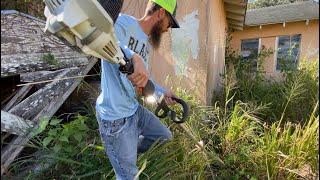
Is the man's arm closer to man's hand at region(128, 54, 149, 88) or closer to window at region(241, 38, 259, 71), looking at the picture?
man's hand at region(128, 54, 149, 88)

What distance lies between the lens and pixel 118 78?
2158mm

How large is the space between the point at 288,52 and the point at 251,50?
0.37m

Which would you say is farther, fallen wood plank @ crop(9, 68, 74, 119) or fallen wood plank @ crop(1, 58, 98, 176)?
fallen wood plank @ crop(9, 68, 74, 119)

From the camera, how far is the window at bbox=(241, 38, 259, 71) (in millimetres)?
3564

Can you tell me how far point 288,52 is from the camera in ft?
11.2

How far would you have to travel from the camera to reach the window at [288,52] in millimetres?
3408

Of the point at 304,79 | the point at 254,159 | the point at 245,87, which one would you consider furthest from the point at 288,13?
the point at 254,159

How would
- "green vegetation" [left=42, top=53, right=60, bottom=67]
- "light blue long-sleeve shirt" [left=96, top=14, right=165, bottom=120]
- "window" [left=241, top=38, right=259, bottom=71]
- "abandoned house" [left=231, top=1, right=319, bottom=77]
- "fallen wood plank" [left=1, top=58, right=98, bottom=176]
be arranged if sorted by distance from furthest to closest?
"window" [left=241, top=38, right=259, bottom=71]
"abandoned house" [left=231, top=1, right=319, bottom=77]
"green vegetation" [left=42, top=53, right=60, bottom=67]
"fallen wood plank" [left=1, top=58, right=98, bottom=176]
"light blue long-sleeve shirt" [left=96, top=14, right=165, bottom=120]

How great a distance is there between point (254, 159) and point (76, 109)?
172 centimetres

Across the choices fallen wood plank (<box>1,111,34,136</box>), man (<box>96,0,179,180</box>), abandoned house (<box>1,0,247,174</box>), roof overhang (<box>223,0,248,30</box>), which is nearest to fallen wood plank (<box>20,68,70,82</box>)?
abandoned house (<box>1,0,247,174</box>)

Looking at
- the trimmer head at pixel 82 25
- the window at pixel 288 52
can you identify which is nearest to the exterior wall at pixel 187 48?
the window at pixel 288 52

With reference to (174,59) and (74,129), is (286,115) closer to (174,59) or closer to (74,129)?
(174,59)

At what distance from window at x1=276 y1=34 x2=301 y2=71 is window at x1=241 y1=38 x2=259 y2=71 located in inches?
9.1

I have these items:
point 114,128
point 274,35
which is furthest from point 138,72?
point 274,35
